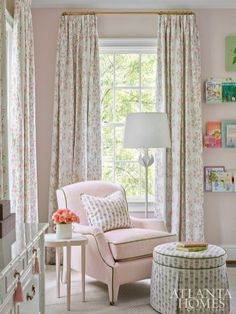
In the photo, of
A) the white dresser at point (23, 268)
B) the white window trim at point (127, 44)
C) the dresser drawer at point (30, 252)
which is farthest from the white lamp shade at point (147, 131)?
the dresser drawer at point (30, 252)

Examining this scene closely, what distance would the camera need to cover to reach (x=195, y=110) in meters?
5.23

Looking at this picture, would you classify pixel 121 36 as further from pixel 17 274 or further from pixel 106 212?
pixel 17 274

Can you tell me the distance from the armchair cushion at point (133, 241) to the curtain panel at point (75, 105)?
1.18 meters

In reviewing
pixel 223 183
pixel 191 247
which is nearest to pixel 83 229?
pixel 191 247

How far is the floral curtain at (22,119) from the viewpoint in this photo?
4258mm

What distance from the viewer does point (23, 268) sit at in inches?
88.9

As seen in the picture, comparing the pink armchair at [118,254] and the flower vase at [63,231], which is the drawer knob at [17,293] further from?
the pink armchair at [118,254]

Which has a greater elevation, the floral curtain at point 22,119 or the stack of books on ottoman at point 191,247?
the floral curtain at point 22,119

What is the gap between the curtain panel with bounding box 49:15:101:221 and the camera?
5199mm

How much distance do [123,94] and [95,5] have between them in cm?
97

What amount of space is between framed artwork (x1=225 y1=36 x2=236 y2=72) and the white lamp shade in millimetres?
1277

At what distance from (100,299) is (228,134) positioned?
2.29 m

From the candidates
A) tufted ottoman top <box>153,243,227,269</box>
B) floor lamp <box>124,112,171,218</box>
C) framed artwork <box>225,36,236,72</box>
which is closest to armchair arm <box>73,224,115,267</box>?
tufted ottoman top <box>153,243,227,269</box>

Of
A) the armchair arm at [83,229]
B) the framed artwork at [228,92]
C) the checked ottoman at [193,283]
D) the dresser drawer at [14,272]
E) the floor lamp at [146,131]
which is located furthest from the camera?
the framed artwork at [228,92]
